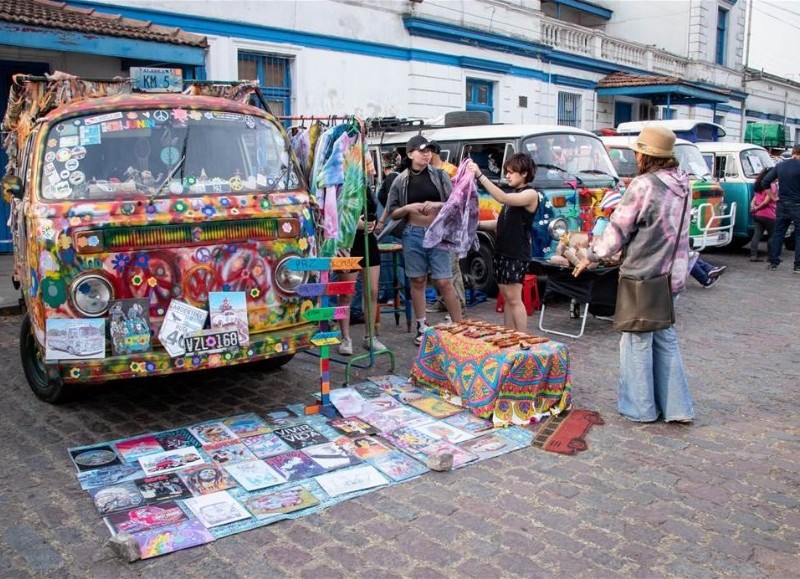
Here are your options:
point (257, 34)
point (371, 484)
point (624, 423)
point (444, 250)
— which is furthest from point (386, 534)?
point (257, 34)

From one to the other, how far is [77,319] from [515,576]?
2844 mm

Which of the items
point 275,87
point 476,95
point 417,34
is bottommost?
point 275,87

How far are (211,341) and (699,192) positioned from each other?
9088 mm

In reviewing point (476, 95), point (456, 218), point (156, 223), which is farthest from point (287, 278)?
point (476, 95)

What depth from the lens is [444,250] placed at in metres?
6.61

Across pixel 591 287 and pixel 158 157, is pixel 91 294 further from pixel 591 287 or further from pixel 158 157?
pixel 591 287

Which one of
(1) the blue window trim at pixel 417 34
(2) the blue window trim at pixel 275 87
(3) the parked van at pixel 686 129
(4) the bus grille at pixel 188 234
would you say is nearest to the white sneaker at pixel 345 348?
(4) the bus grille at pixel 188 234

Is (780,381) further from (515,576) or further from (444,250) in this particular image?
(515,576)

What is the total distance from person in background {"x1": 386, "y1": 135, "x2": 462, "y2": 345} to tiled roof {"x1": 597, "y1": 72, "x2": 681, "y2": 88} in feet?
59.0

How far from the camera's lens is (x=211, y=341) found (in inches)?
178

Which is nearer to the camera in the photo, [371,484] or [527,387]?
[371,484]

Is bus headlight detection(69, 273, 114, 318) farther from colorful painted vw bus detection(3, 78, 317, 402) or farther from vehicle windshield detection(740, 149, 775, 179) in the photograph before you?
vehicle windshield detection(740, 149, 775, 179)

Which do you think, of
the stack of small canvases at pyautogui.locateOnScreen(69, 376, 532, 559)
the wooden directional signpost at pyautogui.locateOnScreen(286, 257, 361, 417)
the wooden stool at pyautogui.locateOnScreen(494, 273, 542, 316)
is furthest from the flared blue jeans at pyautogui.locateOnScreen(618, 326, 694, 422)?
the wooden stool at pyautogui.locateOnScreen(494, 273, 542, 316)

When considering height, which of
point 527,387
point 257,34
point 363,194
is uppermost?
point 257,34
